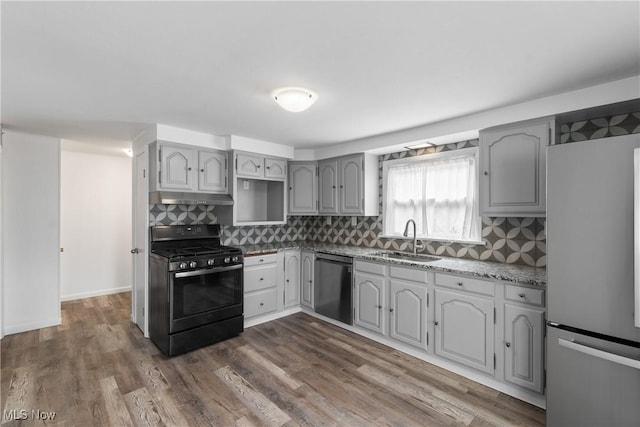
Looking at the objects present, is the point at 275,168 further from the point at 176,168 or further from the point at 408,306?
the point at 408,306

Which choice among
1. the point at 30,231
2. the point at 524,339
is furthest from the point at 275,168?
the point at 524,339

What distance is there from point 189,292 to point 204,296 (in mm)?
169

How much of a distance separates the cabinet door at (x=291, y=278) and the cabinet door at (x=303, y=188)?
64 centimetres

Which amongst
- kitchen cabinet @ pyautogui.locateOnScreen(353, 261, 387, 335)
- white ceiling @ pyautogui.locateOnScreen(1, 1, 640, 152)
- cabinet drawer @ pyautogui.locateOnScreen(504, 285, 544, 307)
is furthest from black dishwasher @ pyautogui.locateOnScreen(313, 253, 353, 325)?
white ceiling @ pyautogui.locateOnScreen(1, 1, 640, 152)

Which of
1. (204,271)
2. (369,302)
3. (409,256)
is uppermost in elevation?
(409,256)

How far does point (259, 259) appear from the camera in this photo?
3793 mm

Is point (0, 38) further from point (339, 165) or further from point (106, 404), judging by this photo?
A: point (339, 165)

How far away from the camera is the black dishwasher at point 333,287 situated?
11.7 feet

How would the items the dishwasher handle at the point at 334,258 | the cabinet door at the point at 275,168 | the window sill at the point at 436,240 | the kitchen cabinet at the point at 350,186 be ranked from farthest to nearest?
1. the cabinet door at the point at 275,168
2. the kitchen cabinet at the point at 350,186
3. the dishwasher handle at the point at 334,258
4. the window sill at the point at 436,240

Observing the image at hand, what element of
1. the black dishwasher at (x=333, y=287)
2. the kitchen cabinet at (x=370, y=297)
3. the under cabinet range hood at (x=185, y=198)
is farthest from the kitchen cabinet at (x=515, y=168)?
the under cabinet range hood at (x=185, y=198)

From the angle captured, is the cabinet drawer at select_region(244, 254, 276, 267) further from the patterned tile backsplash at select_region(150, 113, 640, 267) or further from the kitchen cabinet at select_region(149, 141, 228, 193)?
the kitchen cabinet at select_region(149, 141, 228, 193)

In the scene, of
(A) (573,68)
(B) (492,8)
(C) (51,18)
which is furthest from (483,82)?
(C) (51,18)

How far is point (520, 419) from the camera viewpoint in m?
2.04

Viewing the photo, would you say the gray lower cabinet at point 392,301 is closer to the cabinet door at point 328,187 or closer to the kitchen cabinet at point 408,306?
the kitchen cabinet at point 408,306
